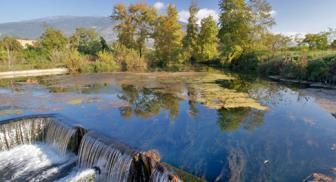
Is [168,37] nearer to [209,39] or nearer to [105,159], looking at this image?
[209,39]

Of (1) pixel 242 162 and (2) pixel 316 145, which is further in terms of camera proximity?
(2) pixel 316 145

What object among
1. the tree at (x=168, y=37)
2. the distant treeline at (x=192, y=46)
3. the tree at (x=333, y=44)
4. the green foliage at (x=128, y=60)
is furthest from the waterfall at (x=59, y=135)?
the tree at (x=333, y=44)

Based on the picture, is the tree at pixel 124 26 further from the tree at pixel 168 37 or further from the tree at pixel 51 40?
the tree at pixel 51 40

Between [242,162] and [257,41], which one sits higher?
[257,41]

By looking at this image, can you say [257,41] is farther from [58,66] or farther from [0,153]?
[0,153]

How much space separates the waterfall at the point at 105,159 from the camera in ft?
13.1

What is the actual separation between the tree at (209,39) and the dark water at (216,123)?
15.1m

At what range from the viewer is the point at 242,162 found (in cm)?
432

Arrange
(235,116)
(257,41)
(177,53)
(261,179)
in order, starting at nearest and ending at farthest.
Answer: (261,179)
(235,116)
(257,41)
(177,53)

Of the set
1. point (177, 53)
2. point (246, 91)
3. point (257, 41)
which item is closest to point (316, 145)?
point (246, 91)

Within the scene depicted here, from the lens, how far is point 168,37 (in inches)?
969

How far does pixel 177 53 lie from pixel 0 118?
19990 millimetres

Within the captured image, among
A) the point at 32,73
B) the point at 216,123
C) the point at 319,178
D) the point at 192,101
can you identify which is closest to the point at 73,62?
the point at 32,73

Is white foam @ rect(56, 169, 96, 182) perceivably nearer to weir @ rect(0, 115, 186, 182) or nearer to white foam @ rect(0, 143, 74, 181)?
weir @ rect(0, 115, 186, 182)
